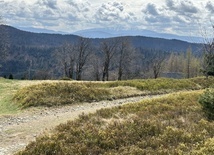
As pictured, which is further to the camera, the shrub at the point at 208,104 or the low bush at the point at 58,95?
the low bush at the point at 58,95

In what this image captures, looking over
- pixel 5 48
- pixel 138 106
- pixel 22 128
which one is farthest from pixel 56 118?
pixel 5 48

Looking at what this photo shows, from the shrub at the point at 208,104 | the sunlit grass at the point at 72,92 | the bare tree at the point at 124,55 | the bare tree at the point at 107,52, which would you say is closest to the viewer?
the shrub at the point at 208,104

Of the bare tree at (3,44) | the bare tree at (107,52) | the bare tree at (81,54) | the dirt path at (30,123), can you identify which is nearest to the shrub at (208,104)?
the dirt path at (30,123)

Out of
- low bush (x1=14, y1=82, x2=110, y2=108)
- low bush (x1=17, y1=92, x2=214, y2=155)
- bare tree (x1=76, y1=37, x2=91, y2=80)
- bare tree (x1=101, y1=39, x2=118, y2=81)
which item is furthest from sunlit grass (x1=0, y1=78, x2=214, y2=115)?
bare tree (x1=76, y1=37, x2=91, y2=80)

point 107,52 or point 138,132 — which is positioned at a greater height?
point 138,132

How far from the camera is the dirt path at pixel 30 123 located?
51.7 feet

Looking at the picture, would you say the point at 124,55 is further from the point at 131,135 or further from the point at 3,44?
the point at 131,135

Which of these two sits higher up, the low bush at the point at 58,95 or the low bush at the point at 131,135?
the low bush at the point at 131,135

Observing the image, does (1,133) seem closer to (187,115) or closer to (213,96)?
(187,115)

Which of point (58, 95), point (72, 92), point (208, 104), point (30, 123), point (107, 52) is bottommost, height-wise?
point (30, 123)

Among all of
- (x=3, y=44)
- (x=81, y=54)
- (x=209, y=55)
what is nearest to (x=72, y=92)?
(x=209, y=55)

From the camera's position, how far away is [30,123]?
782 inches

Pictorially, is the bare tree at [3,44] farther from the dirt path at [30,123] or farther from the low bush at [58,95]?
the dirt path at [30,123]

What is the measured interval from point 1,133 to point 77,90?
11.1 meters
